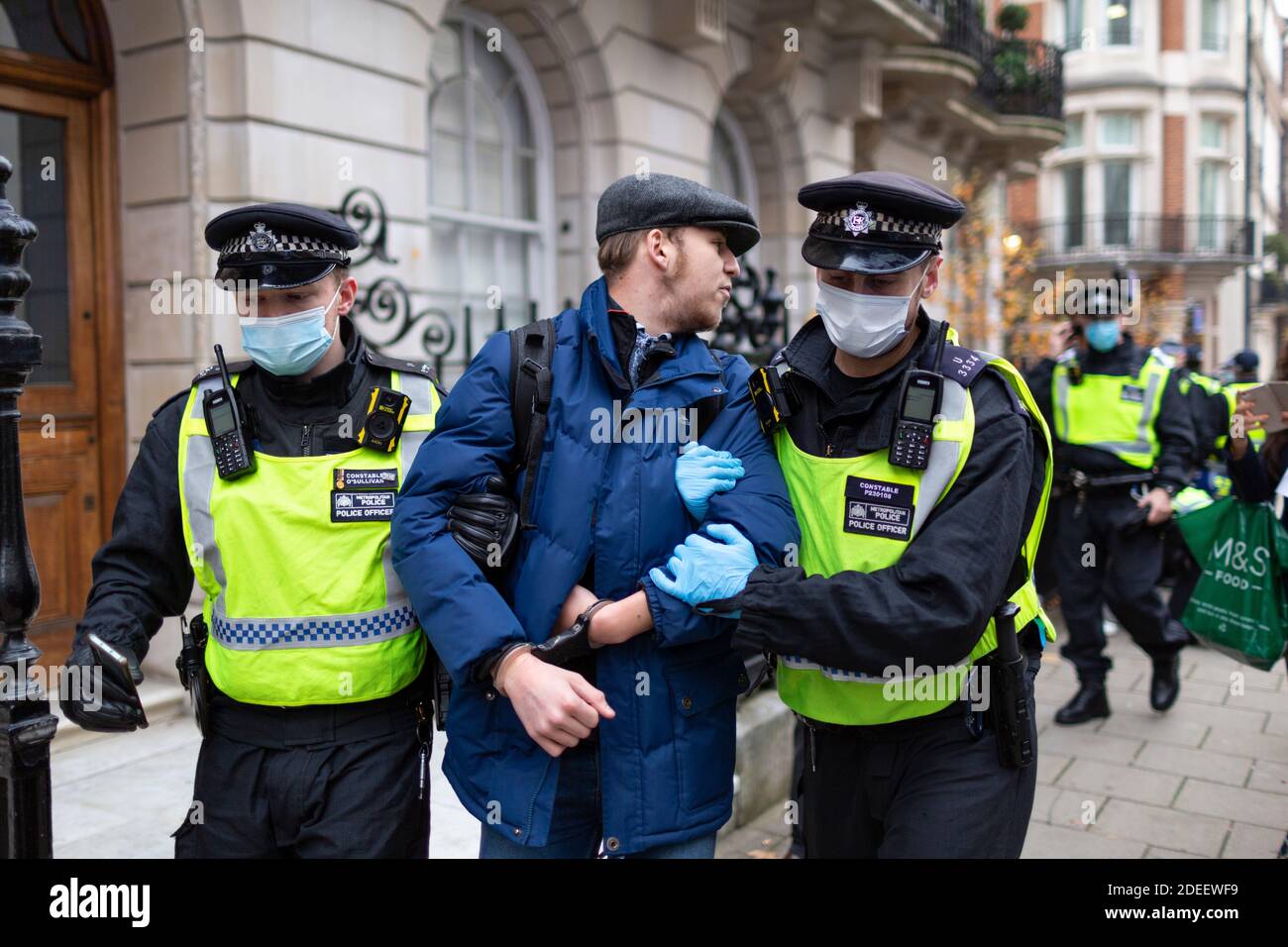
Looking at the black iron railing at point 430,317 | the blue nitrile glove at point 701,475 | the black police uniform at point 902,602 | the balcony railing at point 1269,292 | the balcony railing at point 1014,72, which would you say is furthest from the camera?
the balcony railing at point 1269,292

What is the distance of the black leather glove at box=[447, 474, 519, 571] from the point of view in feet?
7.14

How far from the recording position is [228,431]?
2.40 meters

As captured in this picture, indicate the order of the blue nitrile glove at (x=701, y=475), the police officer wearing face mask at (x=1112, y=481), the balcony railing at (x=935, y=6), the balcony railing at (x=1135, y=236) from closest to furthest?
the blue nitrile glove at (x=701, y=475) → the police officer wearing face mask at (x=1112, y=481) → the balcony railing at (x=935, y=6) → the balcony railing at (x=1135, y=236)

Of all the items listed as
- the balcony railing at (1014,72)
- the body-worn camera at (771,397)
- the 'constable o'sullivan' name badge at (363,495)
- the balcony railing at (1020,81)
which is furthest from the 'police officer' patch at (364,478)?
the balcony railing at (1020,81)

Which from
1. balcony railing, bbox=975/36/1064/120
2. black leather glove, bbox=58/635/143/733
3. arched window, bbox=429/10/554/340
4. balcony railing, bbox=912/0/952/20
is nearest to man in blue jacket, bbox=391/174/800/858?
black leather glove, bbox=58/635/143/733

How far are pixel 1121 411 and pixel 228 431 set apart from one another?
507 cm

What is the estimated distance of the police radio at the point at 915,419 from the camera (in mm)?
2223

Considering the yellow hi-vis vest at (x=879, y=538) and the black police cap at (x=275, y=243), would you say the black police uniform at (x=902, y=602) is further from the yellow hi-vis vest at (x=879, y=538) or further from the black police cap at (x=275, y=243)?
the black police cap at (x=275, y=243)

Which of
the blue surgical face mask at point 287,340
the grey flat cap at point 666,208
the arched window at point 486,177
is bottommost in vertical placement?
the blue surgical face mask at point 287,340

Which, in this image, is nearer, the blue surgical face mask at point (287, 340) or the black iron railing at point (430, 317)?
the blue surgical face mask at point (287, 340)

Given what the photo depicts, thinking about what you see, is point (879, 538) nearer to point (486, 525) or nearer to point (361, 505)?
point (486, 525)
